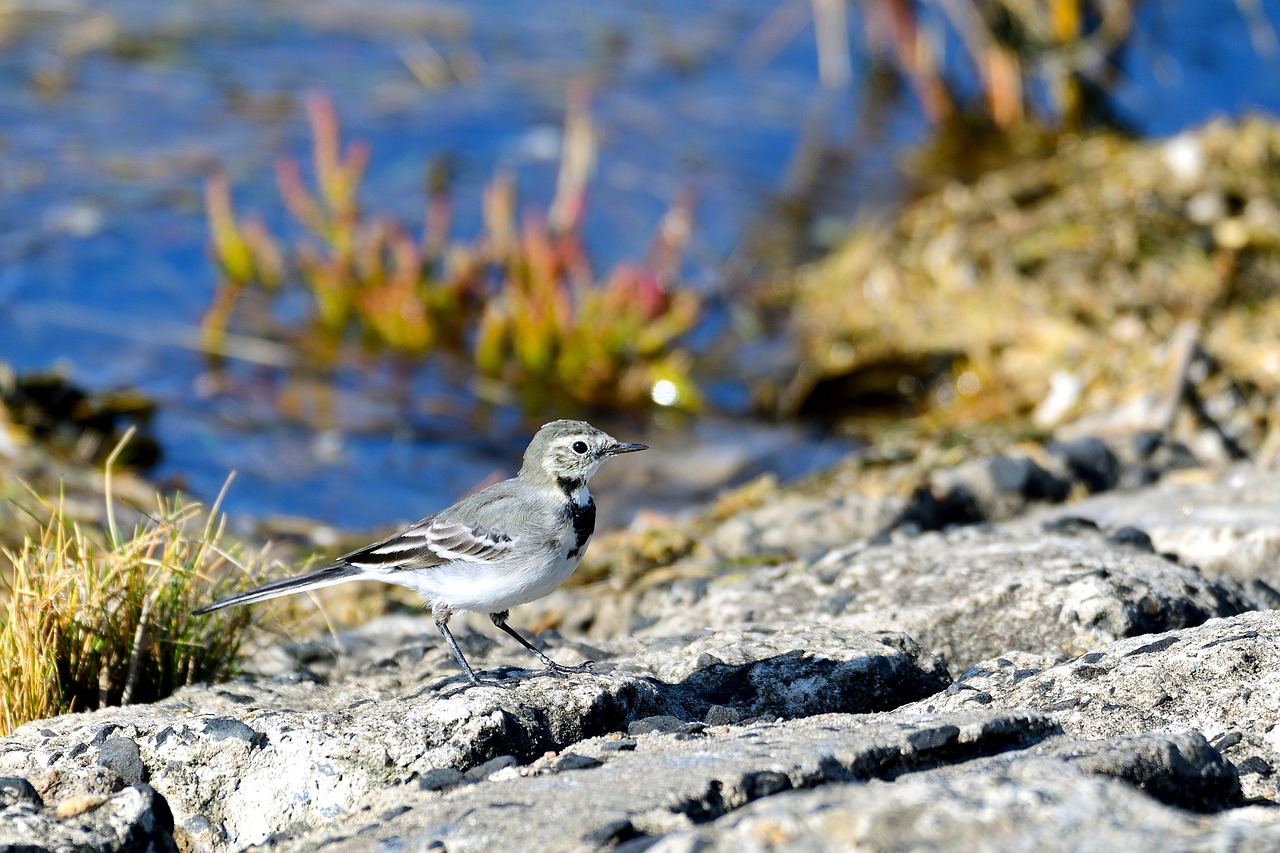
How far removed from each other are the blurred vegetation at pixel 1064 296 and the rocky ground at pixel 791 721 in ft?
6.96

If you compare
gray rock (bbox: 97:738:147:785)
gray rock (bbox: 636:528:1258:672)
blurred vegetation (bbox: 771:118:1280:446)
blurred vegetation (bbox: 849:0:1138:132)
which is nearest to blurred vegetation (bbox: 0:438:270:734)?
gray rock (bbox: 97:738:147:785)

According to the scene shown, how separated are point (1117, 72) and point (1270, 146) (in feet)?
8.96

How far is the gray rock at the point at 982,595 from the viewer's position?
4.47 metres

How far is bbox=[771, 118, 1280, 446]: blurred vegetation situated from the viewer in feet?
25.3

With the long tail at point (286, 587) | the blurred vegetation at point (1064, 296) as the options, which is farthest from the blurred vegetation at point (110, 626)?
the blurred vegetation at point (1064, 296)

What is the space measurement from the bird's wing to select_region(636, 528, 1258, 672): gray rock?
2.87 ft

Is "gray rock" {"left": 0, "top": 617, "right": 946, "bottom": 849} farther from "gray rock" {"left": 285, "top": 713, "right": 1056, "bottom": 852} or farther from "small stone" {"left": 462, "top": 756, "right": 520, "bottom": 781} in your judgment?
"gray rock" {"left": 285, "top": 713, "right": 1056, "bottom": 852}

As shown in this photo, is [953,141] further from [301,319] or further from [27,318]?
[27,318]

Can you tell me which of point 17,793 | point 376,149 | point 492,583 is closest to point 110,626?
point 17,793

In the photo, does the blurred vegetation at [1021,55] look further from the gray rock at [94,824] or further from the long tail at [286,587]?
the gray rock at [94,824]

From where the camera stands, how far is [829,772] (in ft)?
10.3

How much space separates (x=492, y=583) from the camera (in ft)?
14.5

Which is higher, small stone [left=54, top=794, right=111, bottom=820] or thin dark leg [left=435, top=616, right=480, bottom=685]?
small stone [left=54, top=794, right=111, bottom=820]

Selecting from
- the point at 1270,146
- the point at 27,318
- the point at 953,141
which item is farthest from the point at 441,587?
the point at 953,141
